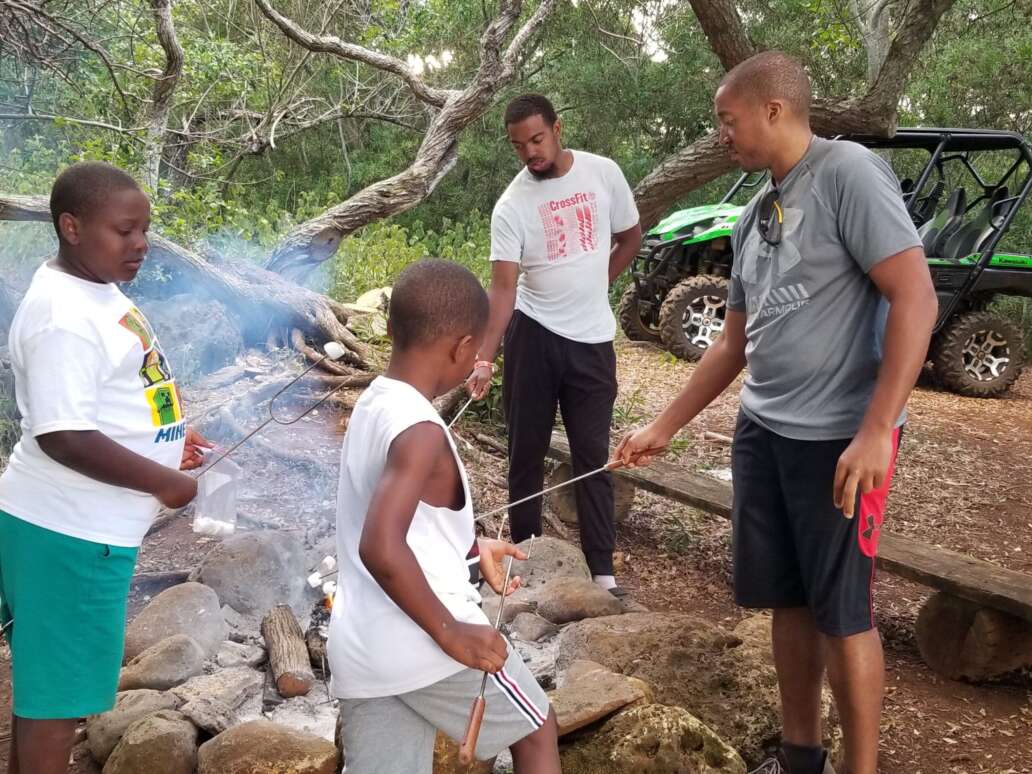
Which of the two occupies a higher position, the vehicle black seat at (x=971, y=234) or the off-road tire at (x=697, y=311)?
the vehicle black seat at (x=971, y=234)

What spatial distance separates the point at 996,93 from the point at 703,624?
39.5ft

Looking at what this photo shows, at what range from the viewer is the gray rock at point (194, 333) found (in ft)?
20.4

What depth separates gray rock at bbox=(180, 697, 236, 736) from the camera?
2861mm

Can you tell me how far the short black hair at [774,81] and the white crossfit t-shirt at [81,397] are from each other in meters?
1.60

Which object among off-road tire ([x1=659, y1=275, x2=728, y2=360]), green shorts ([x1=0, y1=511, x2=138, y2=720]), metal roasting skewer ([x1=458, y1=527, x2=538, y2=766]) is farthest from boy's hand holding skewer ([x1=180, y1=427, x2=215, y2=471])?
off-road tire ([x1=659, y1=275, x2=728, y2=360])

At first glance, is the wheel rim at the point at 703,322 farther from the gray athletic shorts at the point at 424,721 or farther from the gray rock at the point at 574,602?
the gray athletic shorts at the point at 424,721

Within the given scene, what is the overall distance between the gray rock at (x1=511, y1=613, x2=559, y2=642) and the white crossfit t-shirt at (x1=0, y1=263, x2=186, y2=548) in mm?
1770

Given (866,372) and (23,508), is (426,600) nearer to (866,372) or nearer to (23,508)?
(23,508)

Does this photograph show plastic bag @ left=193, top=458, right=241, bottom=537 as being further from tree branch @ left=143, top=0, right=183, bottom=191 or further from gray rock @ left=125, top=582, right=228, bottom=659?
tree branch @ left=143, top=0, right=183, bottom=191

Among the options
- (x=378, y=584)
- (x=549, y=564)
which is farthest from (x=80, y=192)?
(x=549, y=564)

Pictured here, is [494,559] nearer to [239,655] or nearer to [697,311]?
[239,655]

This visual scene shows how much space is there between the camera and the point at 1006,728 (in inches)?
131

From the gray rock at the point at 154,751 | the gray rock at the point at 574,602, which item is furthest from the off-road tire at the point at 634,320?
the gray rock at the point at 154,751

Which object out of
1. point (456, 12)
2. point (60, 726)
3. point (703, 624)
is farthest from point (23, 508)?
point (456, 12)
